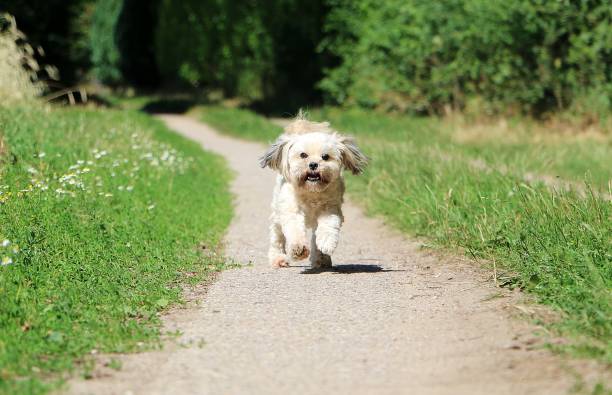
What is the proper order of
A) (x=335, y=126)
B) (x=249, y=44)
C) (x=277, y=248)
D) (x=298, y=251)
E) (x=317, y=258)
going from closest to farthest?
(x=298, y=251) → (x=317, y=258) → (x=277, y=248) → (x=335, y=126) → (x=249, y=44)

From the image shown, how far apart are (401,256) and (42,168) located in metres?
4.47

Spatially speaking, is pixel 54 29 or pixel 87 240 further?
pixel 54 29

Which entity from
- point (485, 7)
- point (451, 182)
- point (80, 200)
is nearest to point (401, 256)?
point (451, 182)

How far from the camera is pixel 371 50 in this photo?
26.2 metres

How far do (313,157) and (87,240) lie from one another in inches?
87.8

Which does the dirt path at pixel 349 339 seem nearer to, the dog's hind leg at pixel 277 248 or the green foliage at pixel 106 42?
the dog's hind leg at pixel 277 248

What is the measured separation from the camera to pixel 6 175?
35.9 ft

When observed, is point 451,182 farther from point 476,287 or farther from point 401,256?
point 476,287

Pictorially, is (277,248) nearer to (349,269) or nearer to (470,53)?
(349,269)

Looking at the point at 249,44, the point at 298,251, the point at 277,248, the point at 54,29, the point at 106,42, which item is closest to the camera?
the point at 298,251

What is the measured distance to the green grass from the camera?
19.5 ft

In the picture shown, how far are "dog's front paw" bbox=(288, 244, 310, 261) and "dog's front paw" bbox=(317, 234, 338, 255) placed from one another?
5.5 inches

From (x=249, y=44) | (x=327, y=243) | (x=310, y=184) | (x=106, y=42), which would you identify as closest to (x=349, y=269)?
(x=327, y=243)

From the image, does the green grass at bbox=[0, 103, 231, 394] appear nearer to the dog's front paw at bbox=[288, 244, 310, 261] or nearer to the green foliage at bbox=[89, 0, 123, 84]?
the dog's front paw at bbox=[288, 244, 310, 261]
